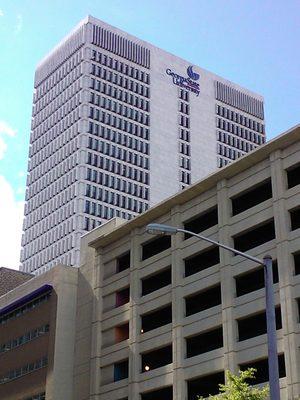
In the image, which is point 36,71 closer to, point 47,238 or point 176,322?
point 47,238

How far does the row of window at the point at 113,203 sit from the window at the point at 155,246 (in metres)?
86.0

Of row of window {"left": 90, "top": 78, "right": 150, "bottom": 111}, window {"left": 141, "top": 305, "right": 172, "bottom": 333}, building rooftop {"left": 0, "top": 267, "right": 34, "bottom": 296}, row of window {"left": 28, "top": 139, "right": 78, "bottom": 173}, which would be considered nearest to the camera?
window {"left": 141, "top": 305, "right": 172, "bottom": 333}

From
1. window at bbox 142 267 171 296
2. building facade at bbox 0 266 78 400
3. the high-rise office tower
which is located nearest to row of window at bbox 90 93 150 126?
the high-rise office tower

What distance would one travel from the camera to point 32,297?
216 ft

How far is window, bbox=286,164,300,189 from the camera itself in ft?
153

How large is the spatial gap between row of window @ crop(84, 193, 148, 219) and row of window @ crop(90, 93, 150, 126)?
63.9ft

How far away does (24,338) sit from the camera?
216 feet

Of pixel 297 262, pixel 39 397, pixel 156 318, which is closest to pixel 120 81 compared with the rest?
pixel 39 397

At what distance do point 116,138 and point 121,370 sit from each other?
10012 cm

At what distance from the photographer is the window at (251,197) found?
4875 centimetres

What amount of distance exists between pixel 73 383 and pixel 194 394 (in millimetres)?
14228

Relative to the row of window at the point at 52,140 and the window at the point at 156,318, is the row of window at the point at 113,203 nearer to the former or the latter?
the row of window at the point at 52,140

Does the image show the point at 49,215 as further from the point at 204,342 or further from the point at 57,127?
the point at 204,342

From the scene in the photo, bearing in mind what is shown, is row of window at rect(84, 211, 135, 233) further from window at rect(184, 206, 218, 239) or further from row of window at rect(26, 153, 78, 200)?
window at rect(184, 206, 218, 239)
